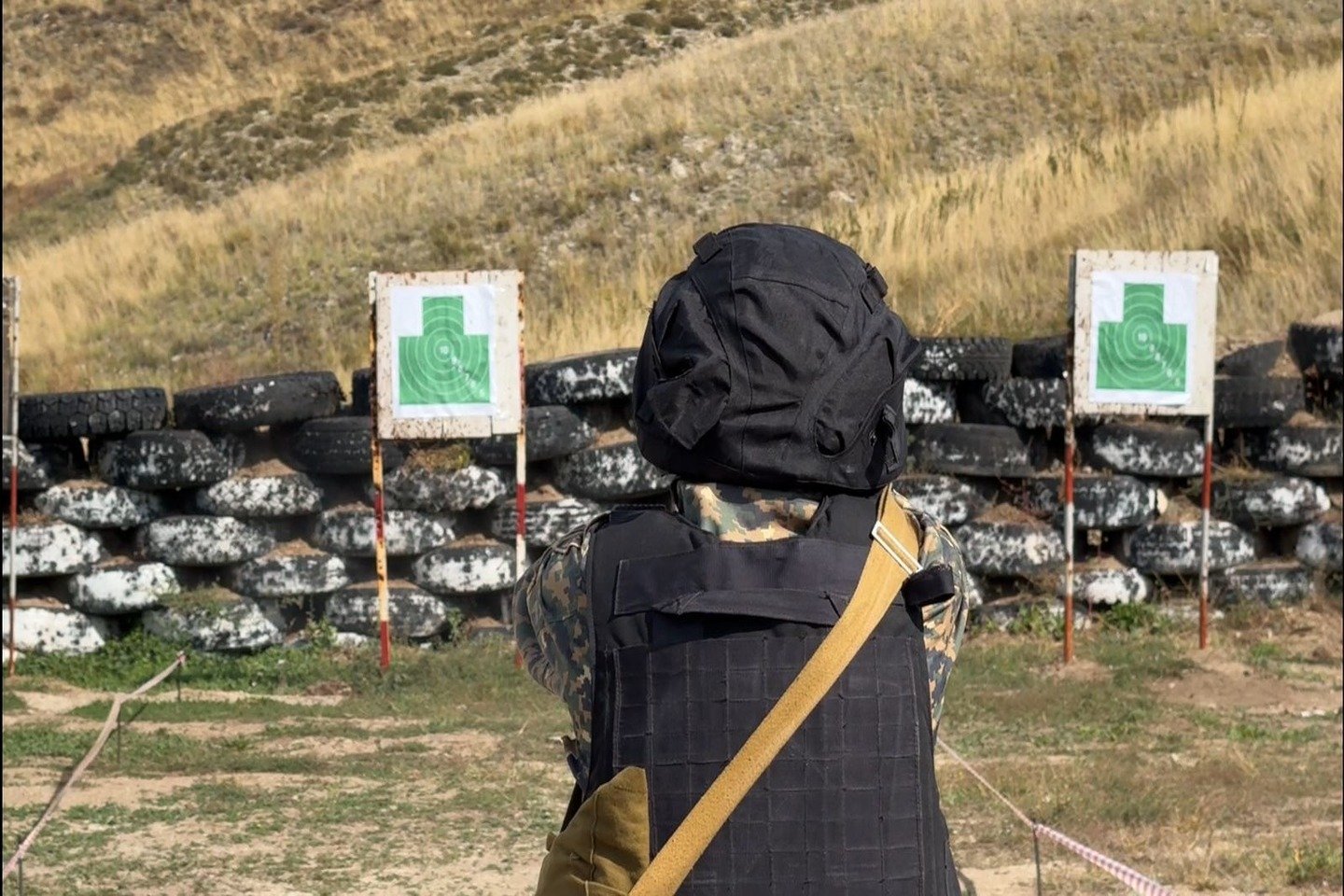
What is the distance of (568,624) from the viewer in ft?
7.65

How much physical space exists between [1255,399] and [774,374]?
8306 millimetres

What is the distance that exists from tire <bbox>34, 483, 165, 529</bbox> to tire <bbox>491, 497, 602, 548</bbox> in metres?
1.94

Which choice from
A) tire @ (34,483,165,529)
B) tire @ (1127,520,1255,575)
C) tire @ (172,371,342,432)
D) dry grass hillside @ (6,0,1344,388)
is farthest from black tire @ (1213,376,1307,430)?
tire @ (34,483,165,529)

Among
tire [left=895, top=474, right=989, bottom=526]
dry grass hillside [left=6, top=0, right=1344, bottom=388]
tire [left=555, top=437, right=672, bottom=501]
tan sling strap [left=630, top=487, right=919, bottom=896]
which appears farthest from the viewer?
dry grass hillside [left=6, top=0, right=1344, bottom=388]

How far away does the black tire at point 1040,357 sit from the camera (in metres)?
9.84

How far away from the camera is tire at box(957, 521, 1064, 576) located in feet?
31.9

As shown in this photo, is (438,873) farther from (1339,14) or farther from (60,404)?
(1339,14)

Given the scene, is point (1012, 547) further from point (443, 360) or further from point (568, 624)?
point (568, 624)

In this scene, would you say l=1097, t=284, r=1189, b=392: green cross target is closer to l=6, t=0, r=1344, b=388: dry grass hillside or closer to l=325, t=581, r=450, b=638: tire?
l=6, t=0, r=1344, b=388: dry grass hillside

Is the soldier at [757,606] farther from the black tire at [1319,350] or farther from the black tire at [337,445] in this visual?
the black tire at [1319,350]

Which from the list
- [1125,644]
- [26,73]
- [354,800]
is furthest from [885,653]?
[26,73]

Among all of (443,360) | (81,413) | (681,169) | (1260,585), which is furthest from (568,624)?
(681,169)

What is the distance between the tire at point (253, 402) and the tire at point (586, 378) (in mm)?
1213

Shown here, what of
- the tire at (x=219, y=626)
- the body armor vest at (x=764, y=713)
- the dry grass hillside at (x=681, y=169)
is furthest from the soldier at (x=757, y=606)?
the dry grass hillside at (x=681, y=169)
